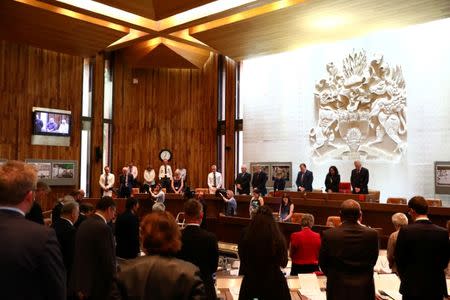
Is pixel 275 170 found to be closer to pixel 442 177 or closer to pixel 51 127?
pixel 442 177

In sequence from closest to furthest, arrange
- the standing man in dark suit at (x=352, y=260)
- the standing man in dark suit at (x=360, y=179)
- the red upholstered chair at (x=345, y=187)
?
the standing man in dark suit at (x=352, y=260) → the standing man in dark suit at (x=360, y=179) → the red upholstered chair at (x=345, y=187)

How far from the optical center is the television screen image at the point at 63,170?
1286cm

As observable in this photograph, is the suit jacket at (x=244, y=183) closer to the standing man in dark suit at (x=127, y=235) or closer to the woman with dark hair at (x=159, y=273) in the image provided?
the standing man in dark suit at (x=127, y=235)

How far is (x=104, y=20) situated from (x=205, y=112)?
209 inches

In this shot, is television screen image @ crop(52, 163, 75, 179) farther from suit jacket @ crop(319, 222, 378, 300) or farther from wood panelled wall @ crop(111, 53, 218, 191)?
suit jacket @ crop(319, 222, 378, 300)

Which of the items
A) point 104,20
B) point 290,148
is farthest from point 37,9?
point 290,148

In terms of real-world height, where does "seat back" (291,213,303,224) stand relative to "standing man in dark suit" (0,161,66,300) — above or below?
below

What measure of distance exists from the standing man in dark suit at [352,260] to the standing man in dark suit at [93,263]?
5.31ft

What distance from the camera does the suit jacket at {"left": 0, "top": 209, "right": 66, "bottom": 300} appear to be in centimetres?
166

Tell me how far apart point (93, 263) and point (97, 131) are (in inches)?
431

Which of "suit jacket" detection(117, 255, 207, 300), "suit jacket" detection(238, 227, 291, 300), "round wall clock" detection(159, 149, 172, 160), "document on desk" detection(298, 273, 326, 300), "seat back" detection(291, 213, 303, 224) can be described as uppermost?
"round wall clock" detection(159, 149, 172, 160)

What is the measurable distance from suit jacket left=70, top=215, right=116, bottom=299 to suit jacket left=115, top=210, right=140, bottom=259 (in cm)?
127

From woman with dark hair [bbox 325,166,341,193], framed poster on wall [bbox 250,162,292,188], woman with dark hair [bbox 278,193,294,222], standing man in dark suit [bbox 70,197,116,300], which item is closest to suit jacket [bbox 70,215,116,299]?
standing man in dark suit [bbox 70,197,116,300]

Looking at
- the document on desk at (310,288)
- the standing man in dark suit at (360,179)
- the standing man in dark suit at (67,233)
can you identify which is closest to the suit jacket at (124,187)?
the standing man in dark suit at (360,179)
